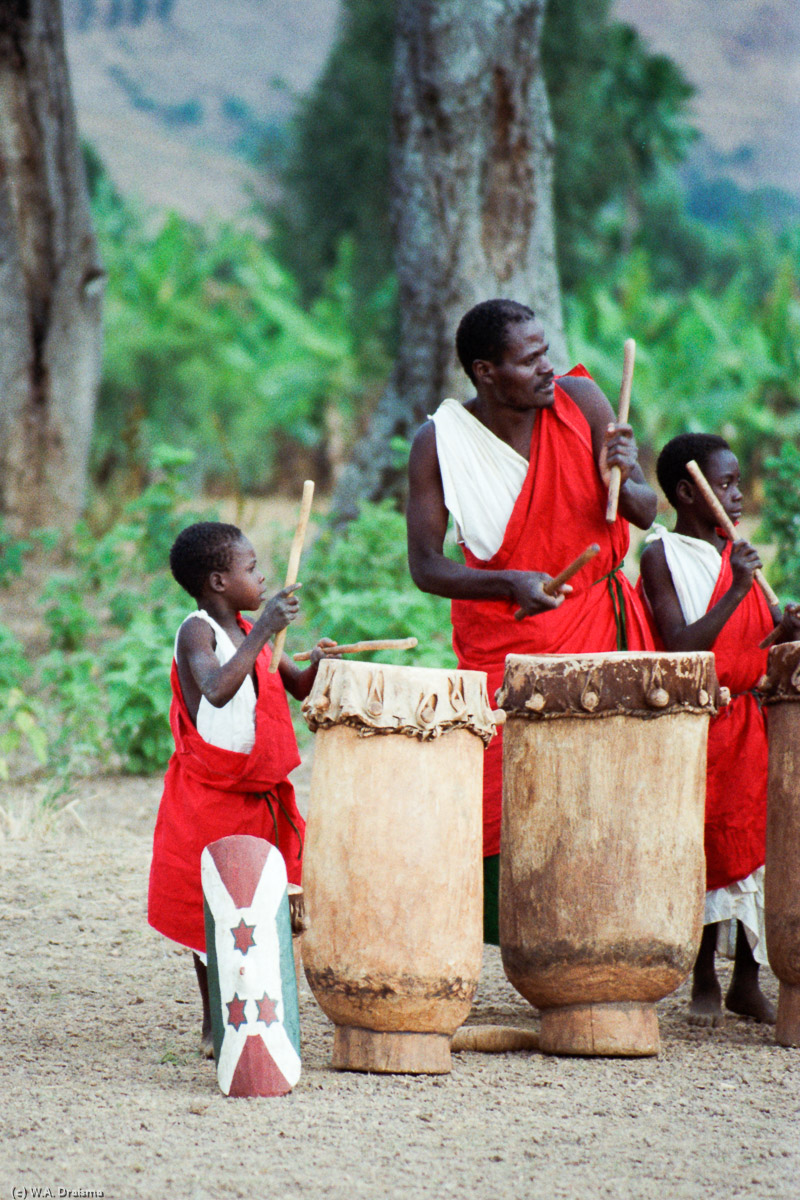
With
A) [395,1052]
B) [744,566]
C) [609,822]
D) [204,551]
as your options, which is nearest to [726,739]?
[744,566]

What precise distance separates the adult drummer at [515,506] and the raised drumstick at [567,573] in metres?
0.15

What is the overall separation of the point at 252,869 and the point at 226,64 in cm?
5210

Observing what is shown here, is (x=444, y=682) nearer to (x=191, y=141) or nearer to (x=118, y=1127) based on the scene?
(x=118, y=1127)

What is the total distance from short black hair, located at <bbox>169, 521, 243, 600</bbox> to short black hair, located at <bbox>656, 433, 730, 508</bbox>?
1.21 meters

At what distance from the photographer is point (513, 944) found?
3.33 m

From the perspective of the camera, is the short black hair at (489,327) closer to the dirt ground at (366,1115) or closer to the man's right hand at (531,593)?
the man's right hand at (531,593)

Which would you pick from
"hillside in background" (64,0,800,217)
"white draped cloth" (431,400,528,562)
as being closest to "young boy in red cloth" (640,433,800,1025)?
"white draped cloth" (431,400,528,562)

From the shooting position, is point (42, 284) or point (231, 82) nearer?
point (42, 284)

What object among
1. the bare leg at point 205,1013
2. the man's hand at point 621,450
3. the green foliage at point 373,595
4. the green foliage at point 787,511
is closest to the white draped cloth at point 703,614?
the man's hand at point 621,450

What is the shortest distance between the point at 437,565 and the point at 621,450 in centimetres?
54

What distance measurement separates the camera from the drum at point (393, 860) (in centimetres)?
313

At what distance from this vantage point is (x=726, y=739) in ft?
12.3

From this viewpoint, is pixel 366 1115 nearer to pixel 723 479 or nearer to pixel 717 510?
pixel 717 510

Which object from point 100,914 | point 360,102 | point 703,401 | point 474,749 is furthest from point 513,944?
point 360,102
